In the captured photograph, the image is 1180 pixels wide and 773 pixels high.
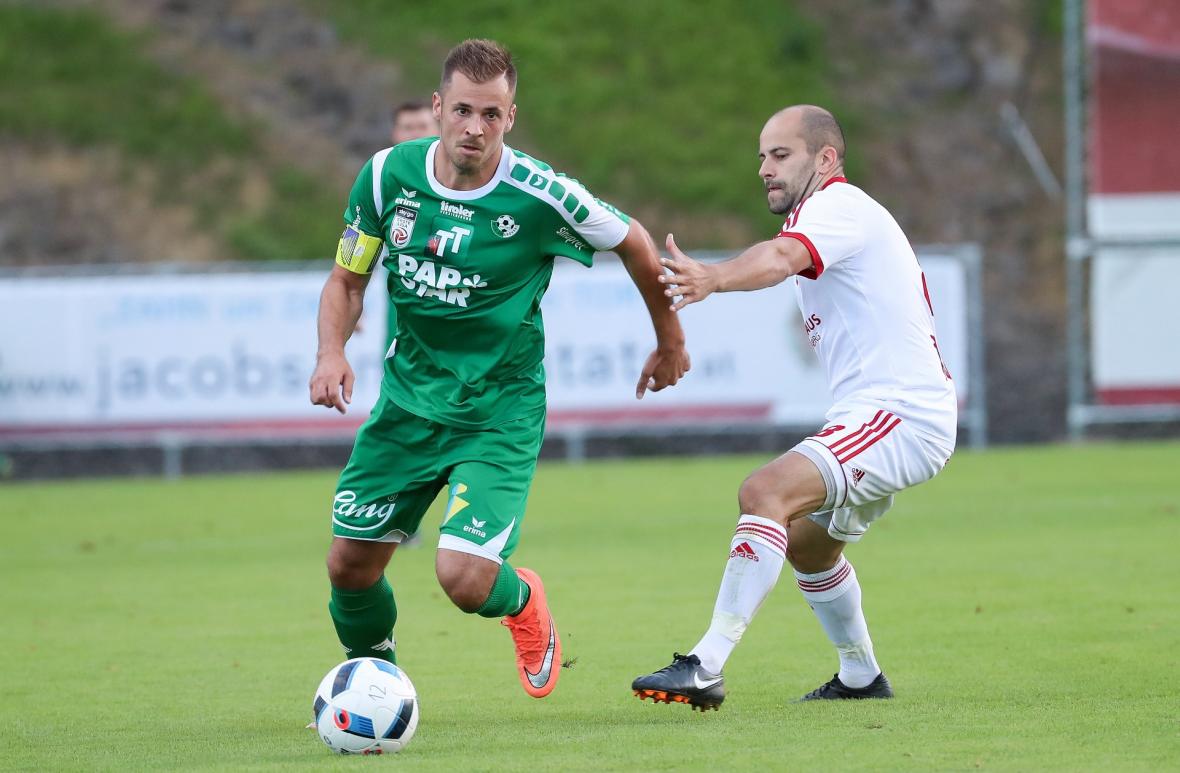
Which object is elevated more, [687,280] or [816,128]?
[816,128]

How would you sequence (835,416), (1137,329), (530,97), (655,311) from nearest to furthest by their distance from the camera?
(835,416) < (655,311) < (1137,329) < (530,97)

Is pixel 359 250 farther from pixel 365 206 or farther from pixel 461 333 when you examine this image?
pixel 461 333

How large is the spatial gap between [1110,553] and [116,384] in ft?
38.1

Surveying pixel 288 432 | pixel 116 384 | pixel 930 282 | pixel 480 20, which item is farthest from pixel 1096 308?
pixel 480 20

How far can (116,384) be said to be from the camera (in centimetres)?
1870

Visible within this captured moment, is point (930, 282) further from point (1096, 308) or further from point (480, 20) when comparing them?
point (480, 20)

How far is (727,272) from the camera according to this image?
557 cm

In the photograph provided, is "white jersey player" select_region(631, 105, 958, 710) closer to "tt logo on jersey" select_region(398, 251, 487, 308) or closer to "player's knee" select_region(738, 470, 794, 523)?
"player's knee" select_region(738, 470, 794, 523)

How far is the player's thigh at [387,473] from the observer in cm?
621

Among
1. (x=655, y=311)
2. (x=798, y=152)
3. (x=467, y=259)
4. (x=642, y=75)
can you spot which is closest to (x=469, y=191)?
(x=467, y=259)

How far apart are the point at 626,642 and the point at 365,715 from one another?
268 cm

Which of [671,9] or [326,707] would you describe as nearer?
[326,707]

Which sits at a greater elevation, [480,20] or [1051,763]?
[480,20]

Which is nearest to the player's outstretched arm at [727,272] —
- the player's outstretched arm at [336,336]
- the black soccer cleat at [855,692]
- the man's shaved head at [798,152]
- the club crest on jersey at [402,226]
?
the man's shaved head at [798,152]
